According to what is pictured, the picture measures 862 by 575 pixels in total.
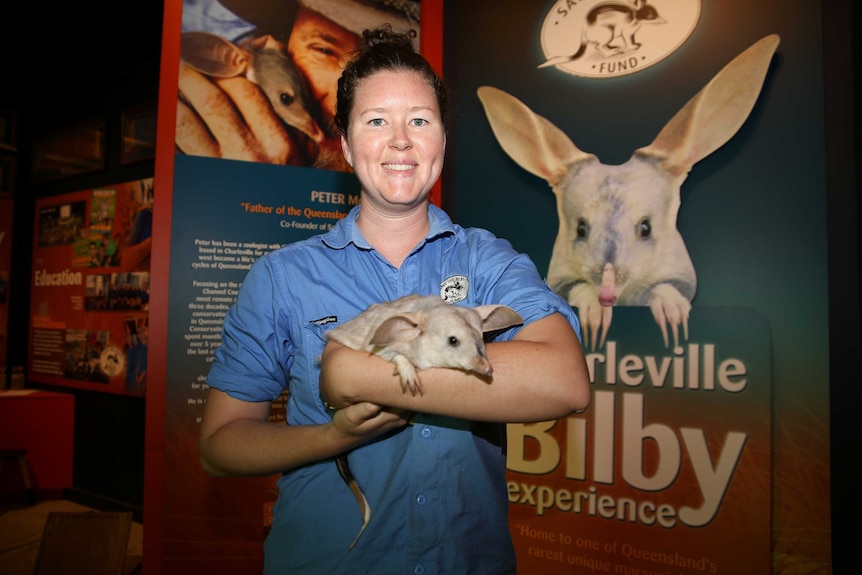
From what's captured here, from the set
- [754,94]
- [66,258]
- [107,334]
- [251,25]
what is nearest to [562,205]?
A: [754,94]

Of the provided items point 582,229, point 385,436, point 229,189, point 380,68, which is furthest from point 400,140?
point 229,189

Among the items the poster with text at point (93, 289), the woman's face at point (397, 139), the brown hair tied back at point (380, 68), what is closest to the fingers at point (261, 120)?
the brown hair tied back at point (380, 68)

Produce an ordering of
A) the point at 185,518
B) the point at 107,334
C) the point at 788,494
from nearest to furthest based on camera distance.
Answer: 1. the point at 788,494
2. the point at 185,518
3. the point at 107,334

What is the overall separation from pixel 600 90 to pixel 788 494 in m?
2.38

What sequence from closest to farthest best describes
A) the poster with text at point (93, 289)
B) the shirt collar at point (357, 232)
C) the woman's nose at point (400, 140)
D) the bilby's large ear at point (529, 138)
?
1. the woman's nose at point (400, 140)
2. the shirt collar at point (357, 232)
3. the bilby's large ear at point (529, 138)
4. the poster with text at point (93, 289)

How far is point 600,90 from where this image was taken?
3.20 meters

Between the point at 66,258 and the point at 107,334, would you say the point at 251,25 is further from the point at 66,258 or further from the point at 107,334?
the point at 66,258

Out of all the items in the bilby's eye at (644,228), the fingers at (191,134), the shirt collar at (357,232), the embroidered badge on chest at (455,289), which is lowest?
the embroidered badge on chest at (455,289)

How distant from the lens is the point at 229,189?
3.27 metres

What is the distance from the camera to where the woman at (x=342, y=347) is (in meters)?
1.42

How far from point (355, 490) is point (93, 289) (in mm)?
6131

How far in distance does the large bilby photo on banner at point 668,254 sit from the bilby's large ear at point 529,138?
1 centimetres

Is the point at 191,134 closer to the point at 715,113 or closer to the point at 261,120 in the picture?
the point at 261,120

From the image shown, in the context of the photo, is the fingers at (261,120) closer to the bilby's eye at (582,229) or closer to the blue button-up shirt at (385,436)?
the bilby's eye at (582,229)
